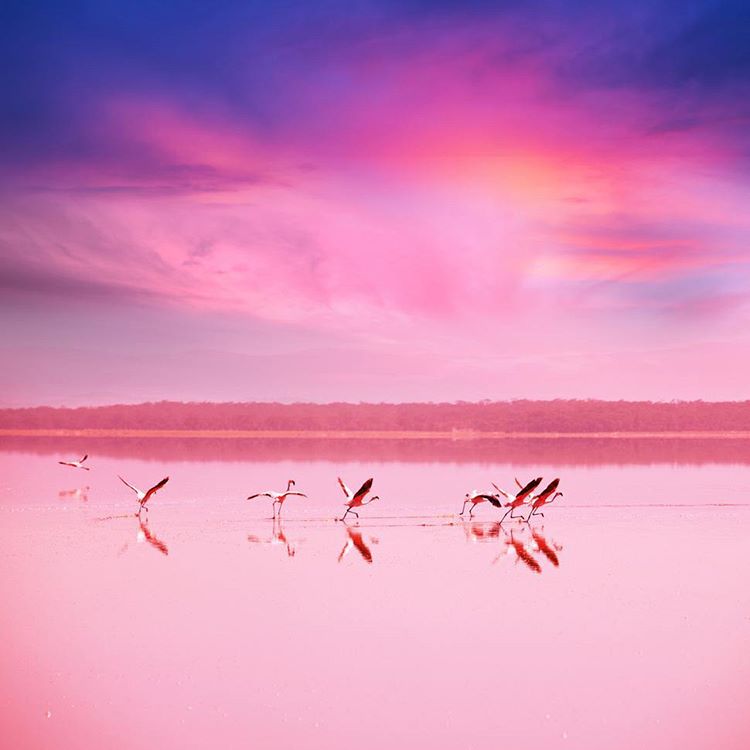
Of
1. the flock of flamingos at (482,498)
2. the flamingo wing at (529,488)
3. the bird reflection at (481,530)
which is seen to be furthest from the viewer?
the flock of flamingos at (482,498)

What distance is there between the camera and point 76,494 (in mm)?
25938

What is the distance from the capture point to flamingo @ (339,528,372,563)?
53.8 ft

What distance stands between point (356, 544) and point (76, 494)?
10.7 m

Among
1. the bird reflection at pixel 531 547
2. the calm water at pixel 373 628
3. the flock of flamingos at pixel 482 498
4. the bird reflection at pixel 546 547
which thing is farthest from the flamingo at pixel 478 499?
the bird reflection at pixel 546 547

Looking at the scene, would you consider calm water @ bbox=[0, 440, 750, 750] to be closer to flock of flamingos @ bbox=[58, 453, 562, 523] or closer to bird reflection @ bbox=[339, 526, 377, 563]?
bird reflection @ bbox=[339, 526, 377, 563]

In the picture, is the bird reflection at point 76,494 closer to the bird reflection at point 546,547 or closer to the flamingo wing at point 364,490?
the flamingo wing at point 364,490

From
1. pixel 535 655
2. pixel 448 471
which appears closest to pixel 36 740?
pixel 535 655

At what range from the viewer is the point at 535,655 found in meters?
10.1

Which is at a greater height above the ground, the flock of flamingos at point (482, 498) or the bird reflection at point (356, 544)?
the flock of flamingos at point (482, 498)

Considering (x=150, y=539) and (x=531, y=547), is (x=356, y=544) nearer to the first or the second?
(x=531, y=547)

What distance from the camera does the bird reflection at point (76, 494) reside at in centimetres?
2499

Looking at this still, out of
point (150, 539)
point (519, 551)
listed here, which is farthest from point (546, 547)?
point (150, 539)

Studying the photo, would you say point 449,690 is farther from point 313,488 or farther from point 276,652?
point 313,488

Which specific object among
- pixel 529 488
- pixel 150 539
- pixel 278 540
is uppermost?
pixel 529 488
